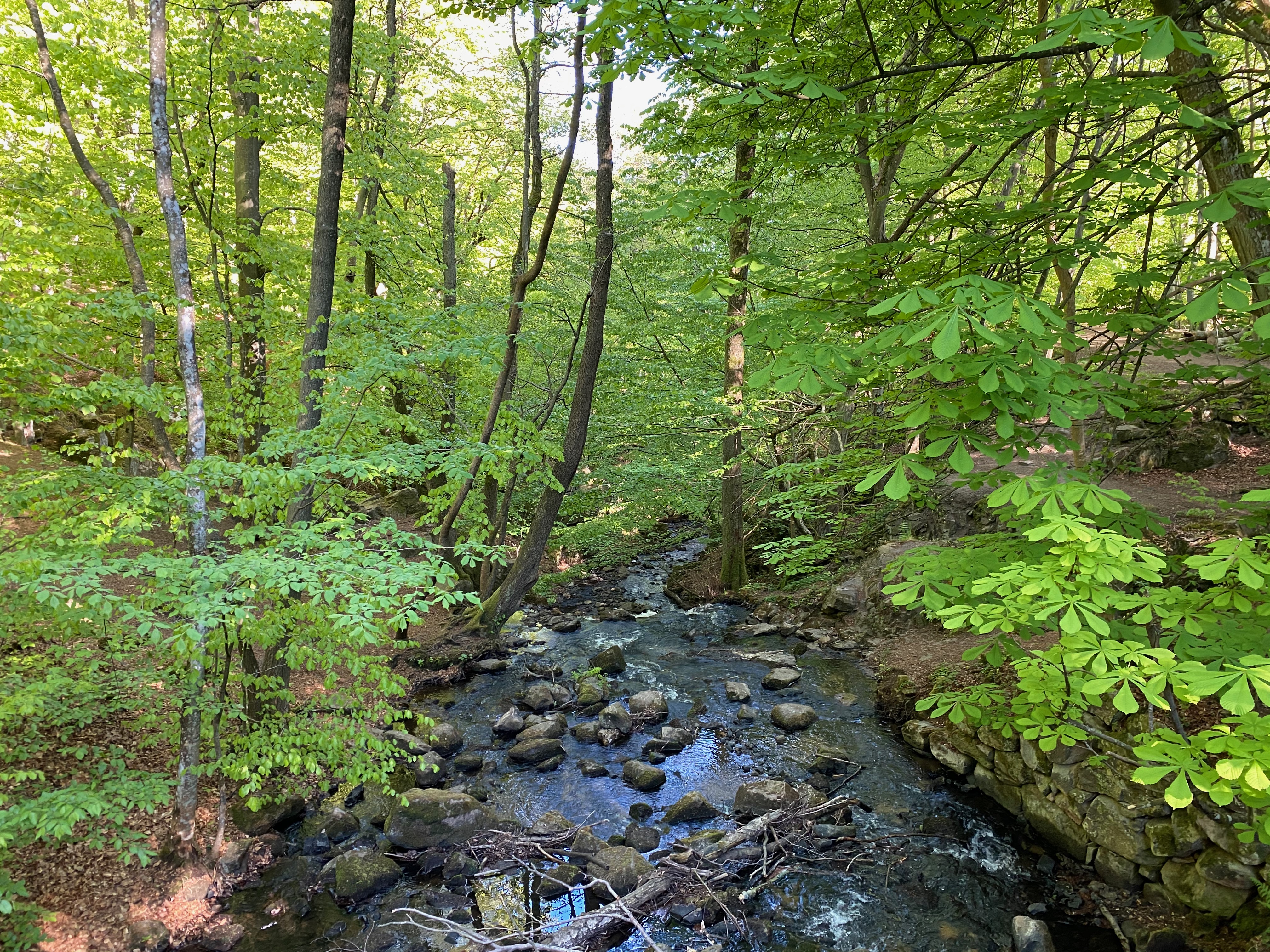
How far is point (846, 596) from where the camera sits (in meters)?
10.8

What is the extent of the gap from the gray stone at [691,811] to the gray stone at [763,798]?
23cm

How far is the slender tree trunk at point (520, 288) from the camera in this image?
7906 mm

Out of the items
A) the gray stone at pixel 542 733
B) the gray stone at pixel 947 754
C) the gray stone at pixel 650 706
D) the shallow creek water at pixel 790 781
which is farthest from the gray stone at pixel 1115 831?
the gray stone at pixel 542 733

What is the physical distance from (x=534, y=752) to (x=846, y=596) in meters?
5.97

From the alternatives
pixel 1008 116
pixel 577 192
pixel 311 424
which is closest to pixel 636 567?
pixel 577 192

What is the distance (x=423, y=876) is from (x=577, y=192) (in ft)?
31.6

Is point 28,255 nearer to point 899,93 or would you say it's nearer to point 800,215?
point 899,93

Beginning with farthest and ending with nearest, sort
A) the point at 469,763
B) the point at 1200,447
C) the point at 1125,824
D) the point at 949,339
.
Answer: the point at 1200,447
the point at 469,763
the point at 1125,824
the point at 949,339

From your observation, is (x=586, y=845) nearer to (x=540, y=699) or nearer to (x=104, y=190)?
(x=540, y=699)

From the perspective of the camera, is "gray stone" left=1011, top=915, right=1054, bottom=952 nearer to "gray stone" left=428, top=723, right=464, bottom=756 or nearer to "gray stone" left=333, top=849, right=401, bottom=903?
"gray stone" left=333, top=849, right=401, bottom=903

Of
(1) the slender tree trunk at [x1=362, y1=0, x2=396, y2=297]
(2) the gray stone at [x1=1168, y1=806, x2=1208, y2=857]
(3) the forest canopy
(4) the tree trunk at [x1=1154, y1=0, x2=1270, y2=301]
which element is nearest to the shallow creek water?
(2) the gray stone at [x1=1168, y1=806, x2=1208, y2=857]

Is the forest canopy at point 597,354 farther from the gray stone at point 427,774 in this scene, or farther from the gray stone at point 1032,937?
the gray stone at point 1032,937

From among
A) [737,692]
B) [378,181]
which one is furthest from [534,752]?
Answer: [378,181]

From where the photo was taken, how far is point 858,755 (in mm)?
7059
